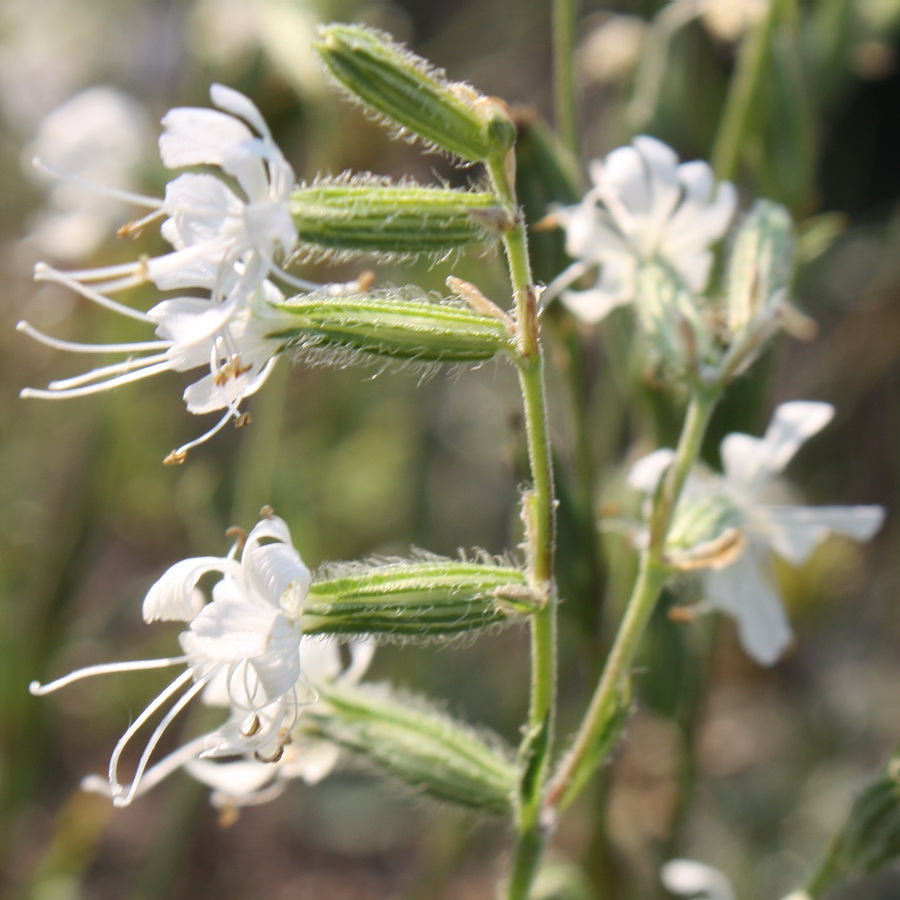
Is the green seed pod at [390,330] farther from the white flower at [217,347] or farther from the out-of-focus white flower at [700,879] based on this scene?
the out-of-focus white flower at [700,879]

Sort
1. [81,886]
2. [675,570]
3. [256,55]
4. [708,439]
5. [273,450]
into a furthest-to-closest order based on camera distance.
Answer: [81,886] → [256,55] → [273,450] → [708,439] → [675,570]

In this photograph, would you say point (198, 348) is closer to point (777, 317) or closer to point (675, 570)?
point (675, 570)

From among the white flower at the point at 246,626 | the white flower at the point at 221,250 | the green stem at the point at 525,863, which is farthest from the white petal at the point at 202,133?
the green stem at the point at 525,863

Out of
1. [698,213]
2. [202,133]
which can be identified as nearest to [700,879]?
[698,213]

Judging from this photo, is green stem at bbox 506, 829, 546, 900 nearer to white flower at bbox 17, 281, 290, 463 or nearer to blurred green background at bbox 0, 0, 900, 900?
blurred green background at bbox 0, 0, 900, 900

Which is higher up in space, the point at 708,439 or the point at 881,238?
the point at 881,238

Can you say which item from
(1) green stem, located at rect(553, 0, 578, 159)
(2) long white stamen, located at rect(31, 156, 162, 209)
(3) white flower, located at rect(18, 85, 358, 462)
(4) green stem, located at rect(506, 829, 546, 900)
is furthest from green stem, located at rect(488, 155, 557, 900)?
(1) green stem, located at rect(553, 0, 578, 159)

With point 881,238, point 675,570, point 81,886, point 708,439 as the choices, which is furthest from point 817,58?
point 81,886
